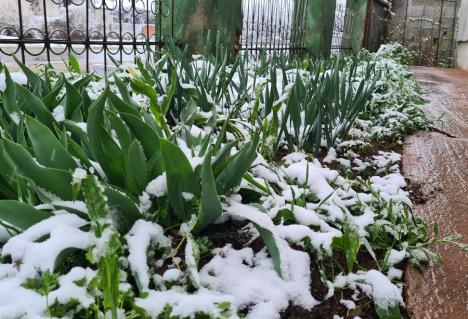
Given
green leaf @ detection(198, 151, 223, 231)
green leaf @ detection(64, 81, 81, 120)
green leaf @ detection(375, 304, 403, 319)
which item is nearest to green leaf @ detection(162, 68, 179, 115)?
green leaf @ detection(64, 81, 81, 120)

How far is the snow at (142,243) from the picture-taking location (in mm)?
804

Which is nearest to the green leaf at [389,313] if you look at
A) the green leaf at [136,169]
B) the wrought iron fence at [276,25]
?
the green leaf at [136,169]

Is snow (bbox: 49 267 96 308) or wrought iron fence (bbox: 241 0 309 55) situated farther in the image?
wrought iron fence (bbox: 241 0 309 55)

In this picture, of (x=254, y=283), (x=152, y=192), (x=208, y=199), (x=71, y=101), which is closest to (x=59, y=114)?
(x=71, y=101)

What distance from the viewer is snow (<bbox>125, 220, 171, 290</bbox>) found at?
0.80 metres

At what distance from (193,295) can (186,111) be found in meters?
0.73

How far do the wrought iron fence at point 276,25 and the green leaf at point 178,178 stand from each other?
4.56 metres

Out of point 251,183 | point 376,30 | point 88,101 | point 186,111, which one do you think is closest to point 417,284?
point 251,183

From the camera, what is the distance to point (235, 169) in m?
0.96

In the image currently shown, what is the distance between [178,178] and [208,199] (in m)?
0.09

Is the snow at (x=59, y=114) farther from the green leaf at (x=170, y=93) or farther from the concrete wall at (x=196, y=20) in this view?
the concrete wall at (x=196, y=20)

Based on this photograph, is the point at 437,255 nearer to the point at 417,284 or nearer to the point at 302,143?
the point at 417,284

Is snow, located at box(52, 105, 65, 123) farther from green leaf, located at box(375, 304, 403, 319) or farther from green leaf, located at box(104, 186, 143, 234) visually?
green leaf, located at box(375, 304, 403, 319)

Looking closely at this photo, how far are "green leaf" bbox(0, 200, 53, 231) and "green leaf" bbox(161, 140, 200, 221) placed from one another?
0.24 meters
